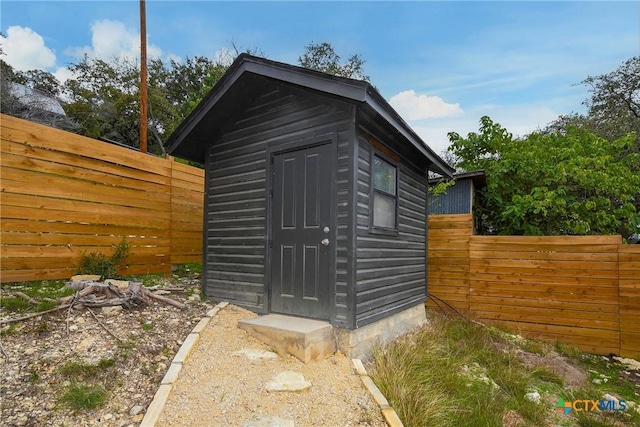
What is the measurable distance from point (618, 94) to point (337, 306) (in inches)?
691

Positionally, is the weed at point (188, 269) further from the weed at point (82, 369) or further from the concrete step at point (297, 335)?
the weed at point (82, 369)

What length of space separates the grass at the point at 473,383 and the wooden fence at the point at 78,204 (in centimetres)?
413

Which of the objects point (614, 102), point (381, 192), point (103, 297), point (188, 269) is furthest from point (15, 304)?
point (614, 102)

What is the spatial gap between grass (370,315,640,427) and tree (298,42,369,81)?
15.7 metres

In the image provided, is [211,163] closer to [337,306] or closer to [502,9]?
[337,306]

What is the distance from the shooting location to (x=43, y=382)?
2607mm

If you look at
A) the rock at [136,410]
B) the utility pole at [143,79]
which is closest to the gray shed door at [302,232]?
the rock at [136,410]

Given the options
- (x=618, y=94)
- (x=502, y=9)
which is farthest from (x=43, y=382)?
(x=618, y=94)

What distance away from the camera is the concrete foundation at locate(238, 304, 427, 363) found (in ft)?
11.5

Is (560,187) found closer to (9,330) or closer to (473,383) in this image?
(473,383)

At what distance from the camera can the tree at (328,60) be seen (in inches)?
711

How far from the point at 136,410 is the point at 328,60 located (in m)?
18.3

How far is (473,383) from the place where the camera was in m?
3.85

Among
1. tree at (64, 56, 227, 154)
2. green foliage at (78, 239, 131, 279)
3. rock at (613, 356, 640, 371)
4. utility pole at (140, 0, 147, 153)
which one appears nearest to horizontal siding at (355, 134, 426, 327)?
rock at (613, 356, 640, 371)
